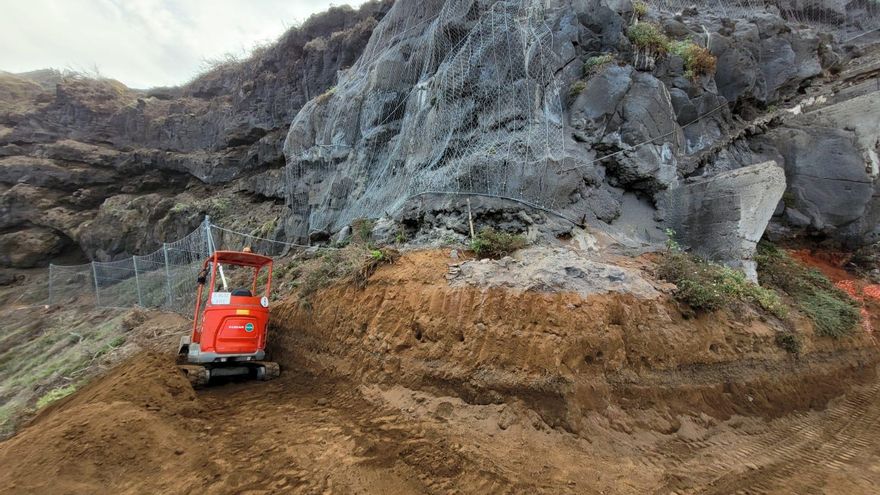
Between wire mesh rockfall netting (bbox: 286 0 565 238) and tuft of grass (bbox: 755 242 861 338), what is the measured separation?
15.5 ft

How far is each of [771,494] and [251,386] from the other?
6613 millimetres

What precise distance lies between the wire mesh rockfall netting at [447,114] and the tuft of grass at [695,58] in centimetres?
344

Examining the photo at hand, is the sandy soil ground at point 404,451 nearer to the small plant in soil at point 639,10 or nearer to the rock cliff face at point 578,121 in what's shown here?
the rock cliff face at point 578,121

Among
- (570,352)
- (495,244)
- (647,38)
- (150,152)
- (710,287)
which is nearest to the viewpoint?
(570,352)

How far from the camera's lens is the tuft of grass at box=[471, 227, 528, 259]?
18.8 ft

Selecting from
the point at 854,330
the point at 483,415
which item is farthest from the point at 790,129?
the point at 483,415

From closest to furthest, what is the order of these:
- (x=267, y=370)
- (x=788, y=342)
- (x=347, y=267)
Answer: (x=788, y=342) → (x=267, y=370) → (x=347, y=267)

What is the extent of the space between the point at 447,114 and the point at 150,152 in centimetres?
2013

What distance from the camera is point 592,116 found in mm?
7926

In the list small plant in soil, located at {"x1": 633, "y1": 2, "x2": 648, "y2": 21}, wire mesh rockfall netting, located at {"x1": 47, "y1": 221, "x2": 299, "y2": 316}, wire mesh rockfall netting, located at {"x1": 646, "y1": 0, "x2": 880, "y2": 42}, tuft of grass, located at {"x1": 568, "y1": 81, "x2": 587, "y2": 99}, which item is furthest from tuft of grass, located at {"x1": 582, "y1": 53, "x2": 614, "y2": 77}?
wire mesh rockfall netting, located at {"x1": 646, "y1": 0, "x2": 880, "y2": 42}

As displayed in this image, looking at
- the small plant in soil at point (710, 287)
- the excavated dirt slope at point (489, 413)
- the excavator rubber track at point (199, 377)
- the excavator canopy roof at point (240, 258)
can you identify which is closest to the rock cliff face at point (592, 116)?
the small plant in soil at point (710, 287)

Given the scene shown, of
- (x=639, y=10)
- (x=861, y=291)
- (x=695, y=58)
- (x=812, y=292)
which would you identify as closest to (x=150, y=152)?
(x=639, y=10)

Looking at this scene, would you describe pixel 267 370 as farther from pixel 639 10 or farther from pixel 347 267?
pixel 639 10

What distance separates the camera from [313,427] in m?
4.37
